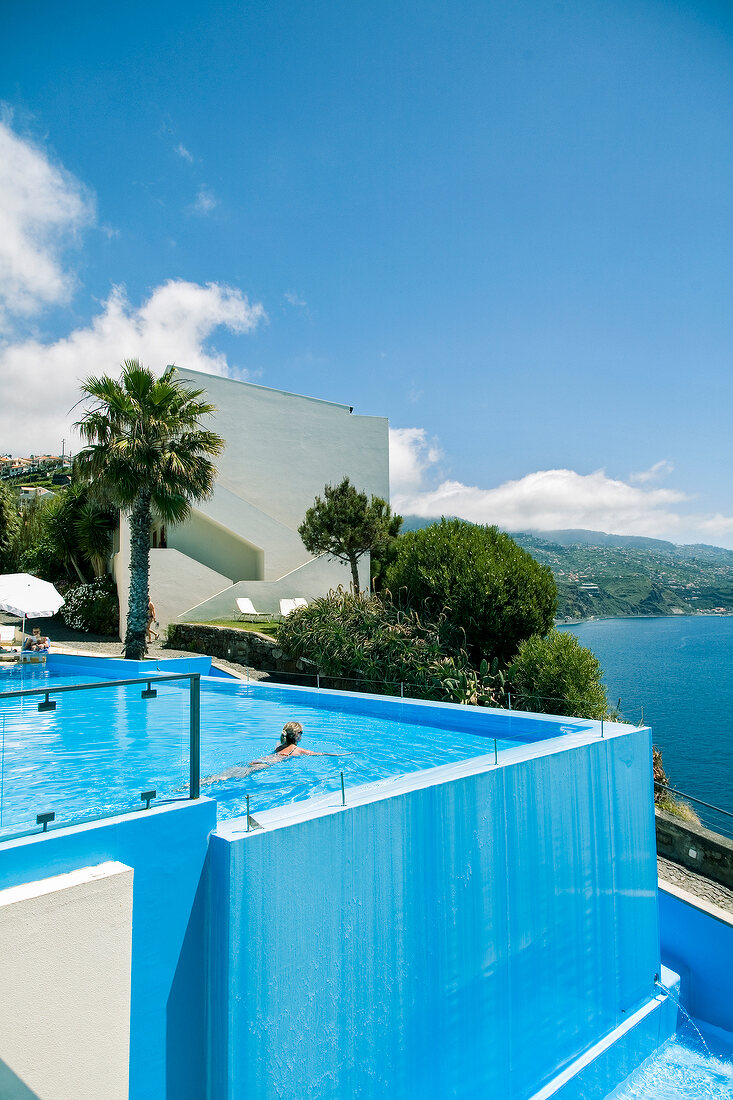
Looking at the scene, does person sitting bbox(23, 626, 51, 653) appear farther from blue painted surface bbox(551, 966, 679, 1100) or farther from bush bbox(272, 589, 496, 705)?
blue painted surface bbox(551, 966, 679, 1100)

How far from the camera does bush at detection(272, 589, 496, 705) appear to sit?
14023mm

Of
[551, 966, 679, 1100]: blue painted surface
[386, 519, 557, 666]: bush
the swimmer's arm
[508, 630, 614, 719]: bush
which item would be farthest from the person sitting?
[551, 966, 679, 1100]: blue painted surface

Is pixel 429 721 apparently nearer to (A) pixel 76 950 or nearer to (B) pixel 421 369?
(A) pixel 76 950

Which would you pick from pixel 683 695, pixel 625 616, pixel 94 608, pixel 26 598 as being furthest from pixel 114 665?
pixel 625 616

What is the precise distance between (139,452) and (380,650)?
25.2 ft

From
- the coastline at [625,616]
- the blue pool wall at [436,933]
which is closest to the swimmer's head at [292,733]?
the blue pool wall at [436,933]

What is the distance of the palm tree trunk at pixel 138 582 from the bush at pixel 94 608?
691 cm

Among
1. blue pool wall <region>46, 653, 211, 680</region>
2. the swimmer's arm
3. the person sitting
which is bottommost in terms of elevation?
the swimmer's arm

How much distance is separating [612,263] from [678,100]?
163 inches

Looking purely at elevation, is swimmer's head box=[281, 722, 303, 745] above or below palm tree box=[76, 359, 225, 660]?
below

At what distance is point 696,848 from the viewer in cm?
1080

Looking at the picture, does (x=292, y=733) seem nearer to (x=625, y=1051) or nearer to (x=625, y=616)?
(x=625, y=1051)

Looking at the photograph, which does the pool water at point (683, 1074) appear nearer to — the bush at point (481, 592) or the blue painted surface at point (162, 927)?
the blue painted surface at point (162, 927)

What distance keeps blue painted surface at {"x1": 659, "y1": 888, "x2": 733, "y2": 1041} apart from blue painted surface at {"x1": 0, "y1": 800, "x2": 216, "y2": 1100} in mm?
8066
